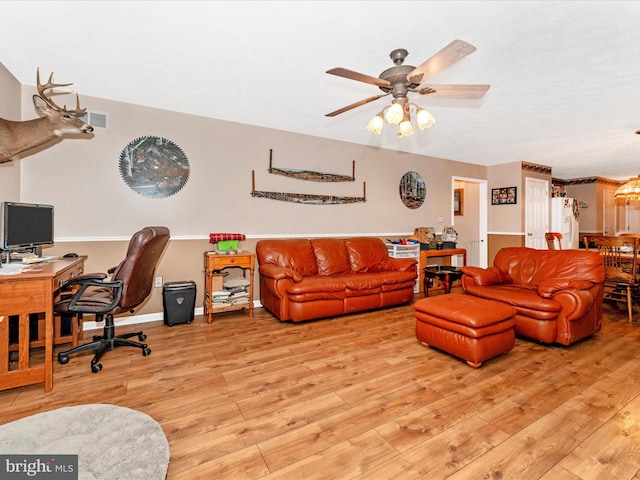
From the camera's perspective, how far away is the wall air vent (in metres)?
3.18

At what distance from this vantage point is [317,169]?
4578mm

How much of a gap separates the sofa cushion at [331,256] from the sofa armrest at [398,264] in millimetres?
539

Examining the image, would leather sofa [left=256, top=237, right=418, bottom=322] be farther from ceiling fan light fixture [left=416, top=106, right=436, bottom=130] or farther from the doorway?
the doorway

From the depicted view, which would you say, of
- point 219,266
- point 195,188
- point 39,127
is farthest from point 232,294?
point 39,127

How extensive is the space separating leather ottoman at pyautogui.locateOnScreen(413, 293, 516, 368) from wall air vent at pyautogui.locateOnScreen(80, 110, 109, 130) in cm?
378

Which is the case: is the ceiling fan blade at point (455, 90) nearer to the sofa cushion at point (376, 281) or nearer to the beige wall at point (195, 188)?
the sofa cushion at point (376, 281)

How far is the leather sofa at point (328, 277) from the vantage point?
11.3ft

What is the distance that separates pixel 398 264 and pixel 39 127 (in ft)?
13.7

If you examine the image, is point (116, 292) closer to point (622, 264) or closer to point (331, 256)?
point (331, 256)

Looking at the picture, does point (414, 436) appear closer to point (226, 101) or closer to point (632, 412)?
point (632, 412)

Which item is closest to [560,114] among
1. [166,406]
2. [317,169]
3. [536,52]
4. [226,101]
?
[536,52]

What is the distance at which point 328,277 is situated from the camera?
3.81 metres

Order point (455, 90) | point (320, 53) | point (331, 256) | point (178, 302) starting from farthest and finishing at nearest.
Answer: point (331, 256), point (178, 302), point (320, 53), point (455, 90)

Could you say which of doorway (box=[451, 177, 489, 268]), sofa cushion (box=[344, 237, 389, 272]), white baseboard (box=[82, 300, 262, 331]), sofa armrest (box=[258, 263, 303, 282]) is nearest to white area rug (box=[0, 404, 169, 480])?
white baseboard (box=[82, 300, 262, 331])
